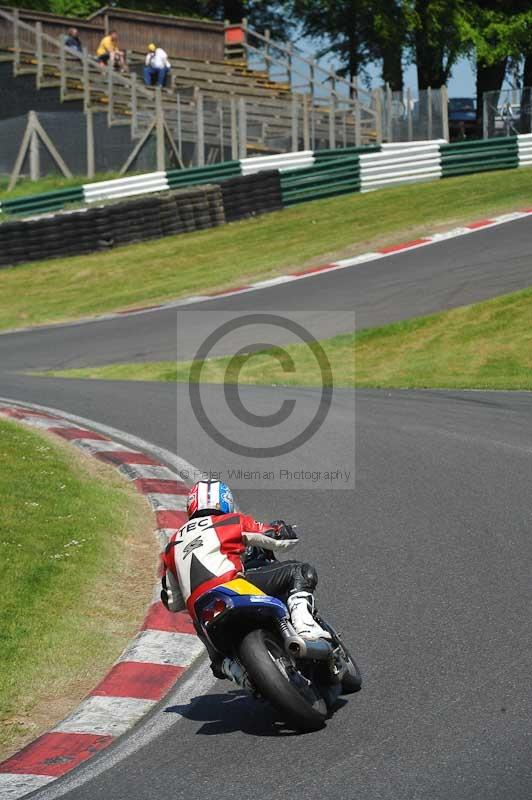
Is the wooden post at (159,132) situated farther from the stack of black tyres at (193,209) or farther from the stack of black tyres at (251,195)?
the stack of black tyres at (251,195)

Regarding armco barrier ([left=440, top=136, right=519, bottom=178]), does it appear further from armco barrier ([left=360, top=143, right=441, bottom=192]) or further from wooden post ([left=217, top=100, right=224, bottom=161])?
wooden post ([left=217, top=100, right=224, bottom=161])

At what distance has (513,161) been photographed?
3112 cm

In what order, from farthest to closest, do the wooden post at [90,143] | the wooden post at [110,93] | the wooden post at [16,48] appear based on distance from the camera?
the wooden post at [16,48]
the wooden post at [110,93]
the wooden post at [90,143]

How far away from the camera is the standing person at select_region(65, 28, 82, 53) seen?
3459 centimetres

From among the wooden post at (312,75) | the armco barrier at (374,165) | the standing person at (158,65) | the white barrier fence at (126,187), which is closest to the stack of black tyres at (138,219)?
the armco barrier at (374,165)

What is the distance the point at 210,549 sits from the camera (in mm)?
5766

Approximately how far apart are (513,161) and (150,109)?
32.7 feet

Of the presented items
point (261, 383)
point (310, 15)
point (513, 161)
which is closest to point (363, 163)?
point (513, 161)

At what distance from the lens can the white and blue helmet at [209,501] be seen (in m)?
5.97

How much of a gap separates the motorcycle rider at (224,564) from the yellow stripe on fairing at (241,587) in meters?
0.04

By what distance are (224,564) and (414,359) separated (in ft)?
38.2

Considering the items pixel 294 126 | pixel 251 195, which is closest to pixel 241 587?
pixel 251 195

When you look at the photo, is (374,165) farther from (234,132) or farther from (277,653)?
(277,653)

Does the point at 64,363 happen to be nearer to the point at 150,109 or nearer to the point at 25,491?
the point at 25,491
